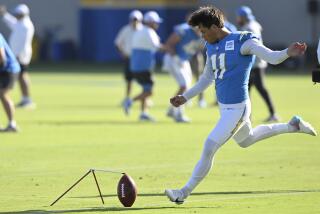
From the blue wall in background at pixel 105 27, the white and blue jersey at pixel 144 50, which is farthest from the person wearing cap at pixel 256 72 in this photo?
the blue wall in background at pixel 105 27

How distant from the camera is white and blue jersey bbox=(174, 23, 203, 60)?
24030mm

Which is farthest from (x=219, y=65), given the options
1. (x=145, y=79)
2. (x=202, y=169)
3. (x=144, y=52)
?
(x=144, y=52)

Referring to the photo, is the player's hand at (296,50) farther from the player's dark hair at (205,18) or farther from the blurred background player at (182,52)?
the blurred background player at (182,52)

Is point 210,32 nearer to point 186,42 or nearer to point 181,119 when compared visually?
point 181,119

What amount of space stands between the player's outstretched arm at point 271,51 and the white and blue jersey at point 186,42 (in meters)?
11.9

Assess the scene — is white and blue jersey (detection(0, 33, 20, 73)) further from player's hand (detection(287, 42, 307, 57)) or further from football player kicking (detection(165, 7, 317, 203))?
player's hand (detection(287, 42, 307, 57))

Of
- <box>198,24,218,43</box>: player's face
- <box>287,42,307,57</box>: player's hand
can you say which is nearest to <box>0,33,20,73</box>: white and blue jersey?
<box>198,24,218,43</box>: player's face

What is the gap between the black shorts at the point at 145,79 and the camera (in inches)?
940

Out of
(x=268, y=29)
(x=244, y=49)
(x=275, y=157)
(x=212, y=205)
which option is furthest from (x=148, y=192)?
(x=268, y=29)

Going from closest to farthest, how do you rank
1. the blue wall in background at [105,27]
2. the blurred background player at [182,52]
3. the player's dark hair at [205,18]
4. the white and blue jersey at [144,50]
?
the player's dark hair at [205,18] < the blurred background player at [182,52] < the white and blue jersey at [144,50] < the blue wall in background at [105,27]

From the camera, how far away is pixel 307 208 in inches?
455

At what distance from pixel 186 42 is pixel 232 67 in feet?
39.9

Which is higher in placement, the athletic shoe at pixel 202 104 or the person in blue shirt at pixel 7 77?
the person in blue shirt at pixel 7 77

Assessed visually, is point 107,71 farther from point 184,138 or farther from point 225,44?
point 225,44
